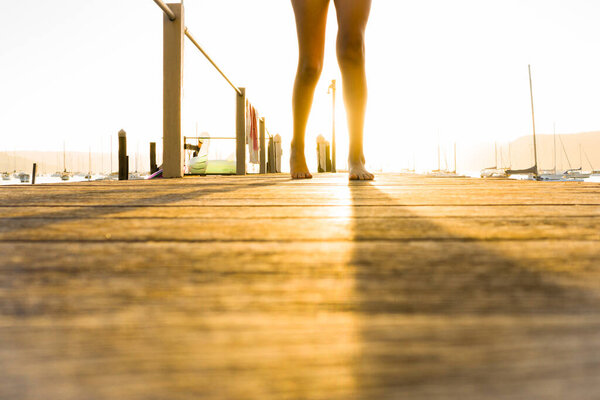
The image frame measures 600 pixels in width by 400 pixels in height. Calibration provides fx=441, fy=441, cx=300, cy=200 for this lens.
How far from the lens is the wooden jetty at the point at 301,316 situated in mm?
208

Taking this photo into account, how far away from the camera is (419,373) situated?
21cm

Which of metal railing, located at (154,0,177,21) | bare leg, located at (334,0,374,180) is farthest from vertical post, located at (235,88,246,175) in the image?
bare leg, located at (334,0,374,180)

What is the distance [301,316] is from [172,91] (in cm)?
297

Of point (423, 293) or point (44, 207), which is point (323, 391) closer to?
point (423, 293)

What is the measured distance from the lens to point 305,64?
2.43 m

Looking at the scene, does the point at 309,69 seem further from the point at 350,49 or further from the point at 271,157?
the point at 271,157

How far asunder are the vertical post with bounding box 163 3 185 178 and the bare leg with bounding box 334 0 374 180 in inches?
49.6

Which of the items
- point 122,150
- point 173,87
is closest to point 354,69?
point 173,87

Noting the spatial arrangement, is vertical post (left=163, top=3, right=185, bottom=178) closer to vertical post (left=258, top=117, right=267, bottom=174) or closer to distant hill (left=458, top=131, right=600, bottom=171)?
vertical post (left=258, top=117, right=267, bottom=174)

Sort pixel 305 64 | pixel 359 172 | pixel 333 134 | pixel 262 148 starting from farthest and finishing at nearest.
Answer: pixel 333 134
pixel 262 148
pixel 305 64
pixel 359 172

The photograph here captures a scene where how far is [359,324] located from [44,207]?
868mm

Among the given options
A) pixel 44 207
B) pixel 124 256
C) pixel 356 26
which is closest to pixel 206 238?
pixel 124 256

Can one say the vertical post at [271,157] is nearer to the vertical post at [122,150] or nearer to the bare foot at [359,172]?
the vertical post at [122,150]

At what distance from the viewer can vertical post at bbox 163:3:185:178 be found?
2998 millimetres
